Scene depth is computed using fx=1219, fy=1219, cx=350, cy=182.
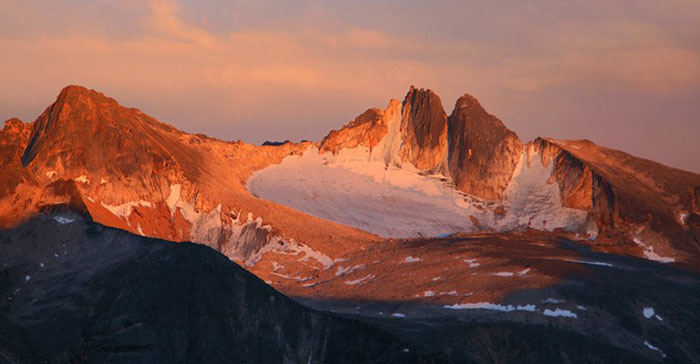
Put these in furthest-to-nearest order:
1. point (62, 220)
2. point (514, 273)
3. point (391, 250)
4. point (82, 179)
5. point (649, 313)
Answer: point (82, 179) < point (391, 250) < point (514, 273) < point (649, 313) < point (62, 220)

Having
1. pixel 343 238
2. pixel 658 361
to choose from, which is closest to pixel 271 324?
pixel 658 361

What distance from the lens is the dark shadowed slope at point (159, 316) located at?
328ft

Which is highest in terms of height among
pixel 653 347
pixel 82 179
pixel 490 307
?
pixel 82 179

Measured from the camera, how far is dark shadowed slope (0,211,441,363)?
99.9 meters

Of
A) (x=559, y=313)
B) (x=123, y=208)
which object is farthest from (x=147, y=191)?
(x=559, y=313)

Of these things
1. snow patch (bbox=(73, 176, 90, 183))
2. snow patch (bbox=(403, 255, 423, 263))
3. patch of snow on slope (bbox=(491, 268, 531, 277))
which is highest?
snow patch (bbox=(73, 176, 90, 183))

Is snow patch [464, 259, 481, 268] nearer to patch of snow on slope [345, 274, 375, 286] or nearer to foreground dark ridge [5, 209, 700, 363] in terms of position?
patch of snow on slope [345, 274, 375, 286]

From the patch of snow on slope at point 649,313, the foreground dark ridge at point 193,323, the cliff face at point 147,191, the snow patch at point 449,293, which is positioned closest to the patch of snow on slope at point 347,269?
the cliff face at point 147,191

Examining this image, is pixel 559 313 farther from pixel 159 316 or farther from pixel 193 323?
pixel 159 316

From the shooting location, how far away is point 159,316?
10206 cm

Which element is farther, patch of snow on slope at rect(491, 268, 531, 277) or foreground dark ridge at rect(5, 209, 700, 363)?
patch of snow on slope at rect(491, 268, 531, 277)

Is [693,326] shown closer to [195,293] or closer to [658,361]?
[658,361]

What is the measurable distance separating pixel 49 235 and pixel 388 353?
35568 millimetres

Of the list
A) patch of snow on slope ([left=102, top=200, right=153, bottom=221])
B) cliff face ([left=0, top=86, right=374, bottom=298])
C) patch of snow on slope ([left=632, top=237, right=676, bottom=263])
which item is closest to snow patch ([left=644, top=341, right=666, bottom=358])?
cliff face ([left=0, top=86, right=374, bottom=298])
